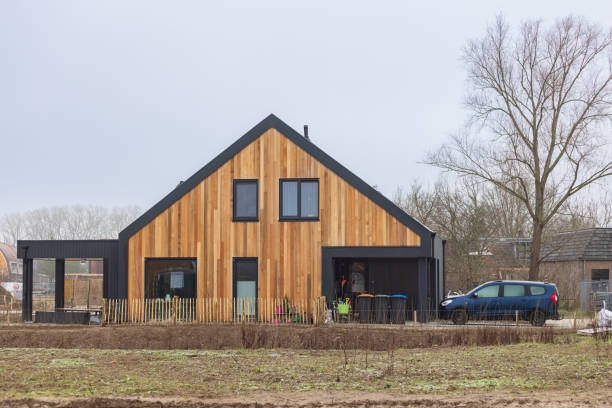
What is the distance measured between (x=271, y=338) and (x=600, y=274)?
79.2 ft

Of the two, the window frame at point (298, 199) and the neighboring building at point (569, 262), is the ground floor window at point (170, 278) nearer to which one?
the window frame at point (298, 199)

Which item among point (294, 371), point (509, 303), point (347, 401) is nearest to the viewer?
point (347, 401)

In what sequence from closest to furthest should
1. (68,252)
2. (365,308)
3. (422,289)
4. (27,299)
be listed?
(365,308), (422,289), (27,299), (68,252)

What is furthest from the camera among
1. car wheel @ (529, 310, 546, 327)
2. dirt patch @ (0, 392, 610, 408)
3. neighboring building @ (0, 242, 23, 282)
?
neighboring building @ (0, 242, 23, 282)

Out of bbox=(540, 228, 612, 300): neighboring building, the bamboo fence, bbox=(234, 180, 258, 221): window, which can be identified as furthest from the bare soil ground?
bbox=(540, 228, 612, 300): neighboring building

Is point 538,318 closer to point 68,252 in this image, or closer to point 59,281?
point 68,252

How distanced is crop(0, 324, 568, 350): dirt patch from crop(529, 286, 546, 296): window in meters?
3.07

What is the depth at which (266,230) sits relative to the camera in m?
24.8

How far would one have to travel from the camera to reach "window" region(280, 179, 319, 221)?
2480 cm

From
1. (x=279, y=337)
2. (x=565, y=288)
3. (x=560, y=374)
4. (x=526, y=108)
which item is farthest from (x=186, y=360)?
(x=565, y=288)

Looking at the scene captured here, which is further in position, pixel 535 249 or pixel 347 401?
pixel 535 249

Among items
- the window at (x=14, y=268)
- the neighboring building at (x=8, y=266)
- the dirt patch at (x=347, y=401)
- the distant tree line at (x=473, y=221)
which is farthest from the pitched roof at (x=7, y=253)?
the dirt patch at (x=347, y=401)

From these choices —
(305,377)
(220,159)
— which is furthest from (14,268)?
(305,377)

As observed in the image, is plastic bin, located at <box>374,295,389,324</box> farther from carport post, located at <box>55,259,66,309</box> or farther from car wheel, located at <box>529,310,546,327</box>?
carport post, located at <box>55,259,66,309</box>
